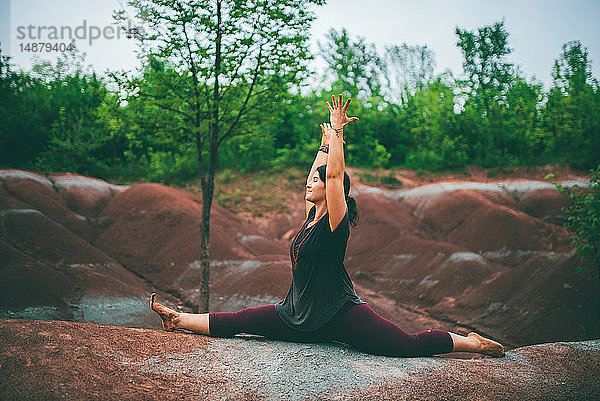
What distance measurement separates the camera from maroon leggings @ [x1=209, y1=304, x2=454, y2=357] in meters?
3.45

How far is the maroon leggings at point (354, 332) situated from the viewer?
11.3ft

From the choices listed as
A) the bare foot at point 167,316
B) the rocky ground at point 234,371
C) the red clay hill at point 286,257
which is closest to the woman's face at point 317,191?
the rocky ground at point 234,371

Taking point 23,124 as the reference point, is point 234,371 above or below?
below

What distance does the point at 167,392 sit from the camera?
8.58 feet

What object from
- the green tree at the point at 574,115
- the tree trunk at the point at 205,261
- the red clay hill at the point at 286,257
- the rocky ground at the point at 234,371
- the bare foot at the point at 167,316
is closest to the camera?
the rocky ground at the point at 234,371

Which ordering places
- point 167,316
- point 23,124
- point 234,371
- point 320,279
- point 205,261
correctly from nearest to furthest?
point 234,371 < point 320,279 < point 167,316 < point 205,261 < point 23,124

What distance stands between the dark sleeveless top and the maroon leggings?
0.08 meters

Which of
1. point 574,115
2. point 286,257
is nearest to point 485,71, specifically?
point 574,115

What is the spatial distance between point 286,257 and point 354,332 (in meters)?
8.61

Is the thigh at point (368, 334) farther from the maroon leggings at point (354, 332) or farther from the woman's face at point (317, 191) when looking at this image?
the woman's face at point (317, 191)

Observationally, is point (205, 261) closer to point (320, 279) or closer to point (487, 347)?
point (320, 279)

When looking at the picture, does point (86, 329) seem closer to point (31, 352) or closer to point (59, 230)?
point (31, 352)

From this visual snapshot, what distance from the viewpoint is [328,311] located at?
349 centimetres

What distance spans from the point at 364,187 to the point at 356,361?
14.8m
